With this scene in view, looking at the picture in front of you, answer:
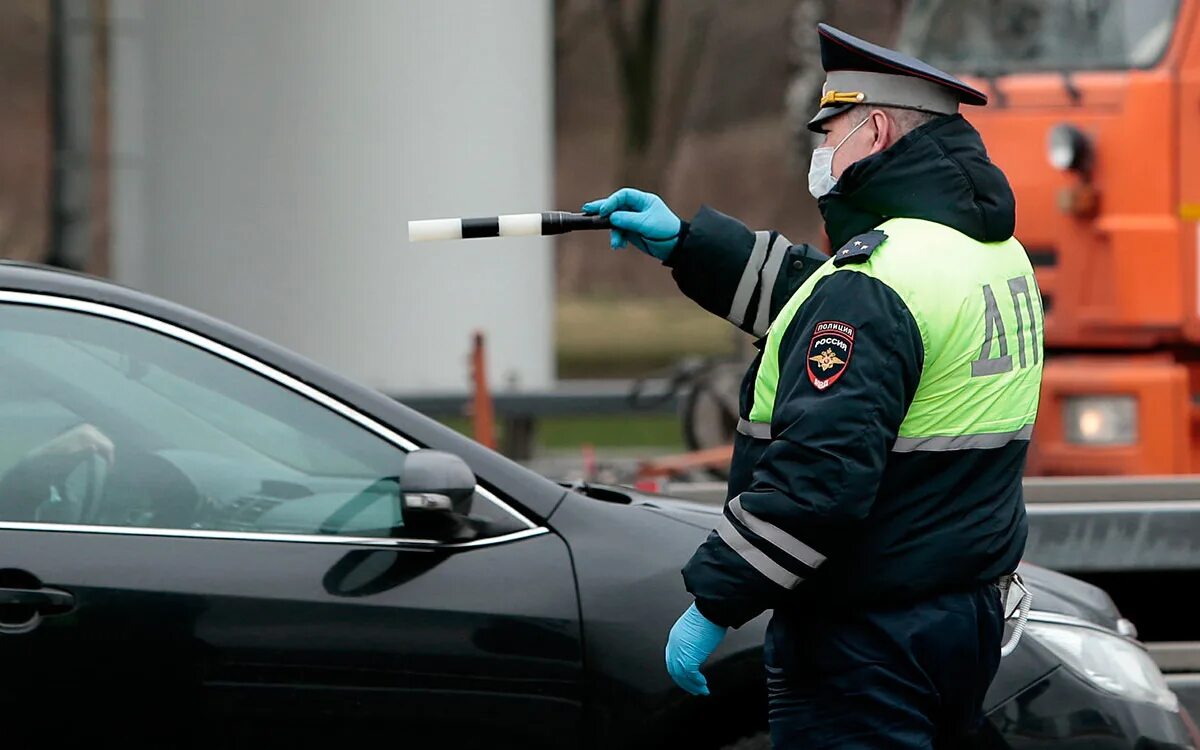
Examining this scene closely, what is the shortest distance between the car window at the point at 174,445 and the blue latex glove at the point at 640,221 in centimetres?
62

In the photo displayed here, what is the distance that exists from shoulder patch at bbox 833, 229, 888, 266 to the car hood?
92 cm

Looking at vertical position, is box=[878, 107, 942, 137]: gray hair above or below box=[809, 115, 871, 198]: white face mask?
above

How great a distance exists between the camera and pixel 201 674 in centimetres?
321

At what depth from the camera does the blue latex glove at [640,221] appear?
354cm

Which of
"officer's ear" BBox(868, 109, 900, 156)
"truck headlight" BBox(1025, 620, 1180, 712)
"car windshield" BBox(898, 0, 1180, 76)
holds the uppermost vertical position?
"car windshield" BBox(898, 0, 1180, 76)

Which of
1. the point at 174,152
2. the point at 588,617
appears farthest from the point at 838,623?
the point at 174,152

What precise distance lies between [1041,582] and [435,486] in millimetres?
1386

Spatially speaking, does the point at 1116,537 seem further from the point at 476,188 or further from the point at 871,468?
the point at 476,188

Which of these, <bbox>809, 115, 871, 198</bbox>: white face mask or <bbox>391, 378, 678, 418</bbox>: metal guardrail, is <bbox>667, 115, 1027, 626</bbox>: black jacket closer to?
<bbox>809, 115, 871, 198</bbox>: white face mask

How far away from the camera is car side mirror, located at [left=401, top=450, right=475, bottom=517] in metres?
3.23

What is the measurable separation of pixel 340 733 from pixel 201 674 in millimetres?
277

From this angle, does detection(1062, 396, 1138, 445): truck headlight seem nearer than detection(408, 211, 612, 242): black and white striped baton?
No

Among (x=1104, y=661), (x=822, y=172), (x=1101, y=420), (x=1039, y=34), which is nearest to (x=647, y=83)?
(x=1039, y=34)

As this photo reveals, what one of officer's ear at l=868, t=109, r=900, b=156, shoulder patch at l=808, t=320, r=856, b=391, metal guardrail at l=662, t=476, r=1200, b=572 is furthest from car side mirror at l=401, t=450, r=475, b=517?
A: metal guardrail at l=662, t=476, r=1200, b=572
